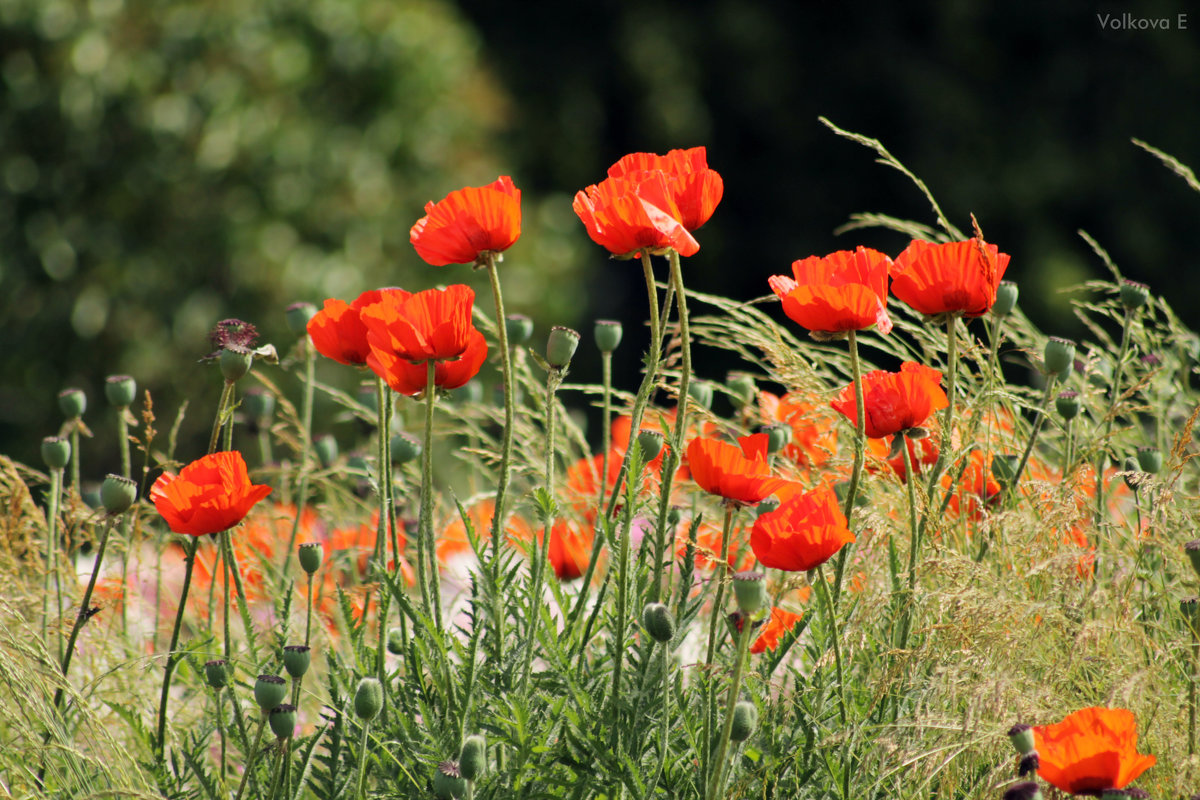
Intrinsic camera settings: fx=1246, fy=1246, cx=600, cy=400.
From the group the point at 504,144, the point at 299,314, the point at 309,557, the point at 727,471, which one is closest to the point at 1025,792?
the point at 727,471

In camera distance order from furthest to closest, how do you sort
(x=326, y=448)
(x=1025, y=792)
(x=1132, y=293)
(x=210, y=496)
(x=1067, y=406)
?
(x=326, y=448), (x=1132, y=293), (x=1067, y=406), (x=210, y=496), (x=1025, y=792)

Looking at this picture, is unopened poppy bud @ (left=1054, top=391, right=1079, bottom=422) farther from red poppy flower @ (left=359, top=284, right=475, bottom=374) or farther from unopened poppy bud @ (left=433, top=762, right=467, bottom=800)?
unopened poppy bud @ (left=433, top=762, right=467, bottom=800)

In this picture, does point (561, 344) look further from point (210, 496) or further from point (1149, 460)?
point (1149, 460)

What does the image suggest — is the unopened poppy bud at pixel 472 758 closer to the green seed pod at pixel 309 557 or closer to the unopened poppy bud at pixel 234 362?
the green seed pod at pixel 309 557

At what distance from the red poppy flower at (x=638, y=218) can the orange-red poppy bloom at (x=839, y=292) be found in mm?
115

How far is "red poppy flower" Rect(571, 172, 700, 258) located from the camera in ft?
3.59

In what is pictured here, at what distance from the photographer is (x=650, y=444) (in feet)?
4.41

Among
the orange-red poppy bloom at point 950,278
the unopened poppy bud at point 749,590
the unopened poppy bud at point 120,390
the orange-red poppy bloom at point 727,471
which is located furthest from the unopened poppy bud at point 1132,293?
the unopened poppy bud at point 120,390

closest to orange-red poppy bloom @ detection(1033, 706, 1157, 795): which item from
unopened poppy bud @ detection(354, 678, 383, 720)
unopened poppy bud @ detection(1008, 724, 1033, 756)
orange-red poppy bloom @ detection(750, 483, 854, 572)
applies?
unopened poppy bud @ detection(1008, 724, 1033, 756)

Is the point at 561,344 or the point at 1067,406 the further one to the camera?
the point at 1067,406

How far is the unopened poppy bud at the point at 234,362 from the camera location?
4.12ft

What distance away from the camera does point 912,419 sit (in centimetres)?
119

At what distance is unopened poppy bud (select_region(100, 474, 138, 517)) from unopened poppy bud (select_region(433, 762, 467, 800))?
0.50 metres

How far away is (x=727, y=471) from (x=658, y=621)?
16 centimetres
